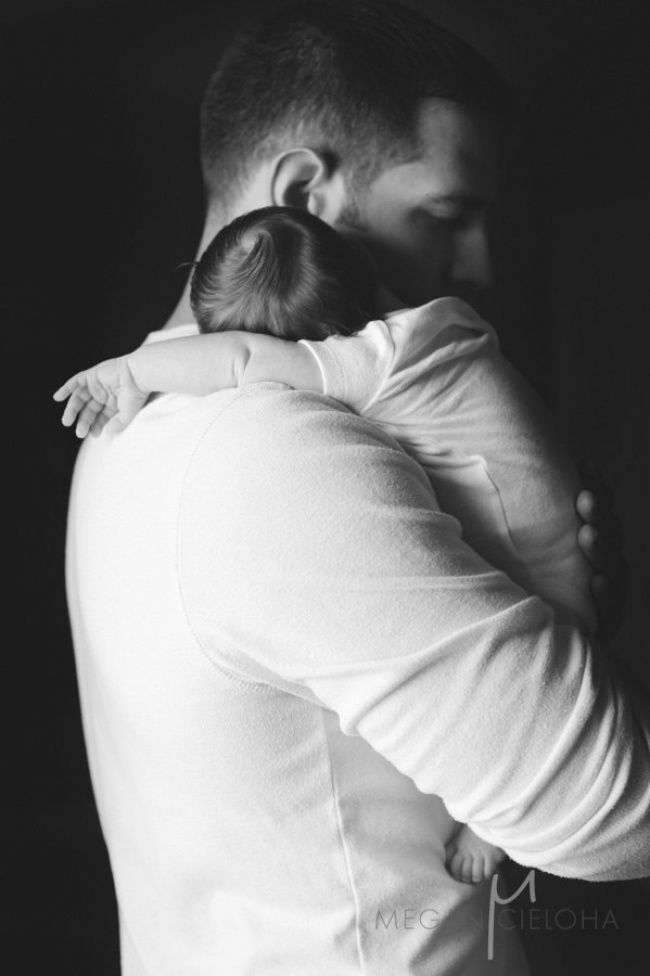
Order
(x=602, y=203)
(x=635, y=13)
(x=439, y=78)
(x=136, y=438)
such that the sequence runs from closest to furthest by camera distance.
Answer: (x=136, y=438) → (x=439, y=78) → (x=635, y=13) → (x=602, y=203)

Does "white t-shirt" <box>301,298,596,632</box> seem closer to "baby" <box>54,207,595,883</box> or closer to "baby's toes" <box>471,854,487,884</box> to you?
"baby" <box>54,207,595,883</box>

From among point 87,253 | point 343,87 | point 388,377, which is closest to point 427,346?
point 388,377

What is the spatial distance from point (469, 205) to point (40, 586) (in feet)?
3.80

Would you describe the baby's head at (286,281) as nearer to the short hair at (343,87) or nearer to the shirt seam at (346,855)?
the short hair at (343,87)

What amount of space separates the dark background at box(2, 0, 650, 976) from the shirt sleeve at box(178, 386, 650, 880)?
1.20 meters

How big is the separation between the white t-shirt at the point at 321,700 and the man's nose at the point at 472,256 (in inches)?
16.7

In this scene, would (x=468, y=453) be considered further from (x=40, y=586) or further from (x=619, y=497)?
(x=619, y=497)

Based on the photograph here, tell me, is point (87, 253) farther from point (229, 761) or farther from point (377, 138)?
point (229, 761)

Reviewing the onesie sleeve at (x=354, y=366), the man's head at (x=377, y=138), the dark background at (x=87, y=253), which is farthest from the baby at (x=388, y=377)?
the dark background at (x=87, y=253)

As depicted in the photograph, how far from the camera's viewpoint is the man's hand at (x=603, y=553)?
98 centimetres

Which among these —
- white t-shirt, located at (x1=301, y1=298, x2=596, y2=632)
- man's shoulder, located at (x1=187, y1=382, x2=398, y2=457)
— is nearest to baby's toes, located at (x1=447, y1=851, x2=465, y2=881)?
white t-shirt, located at (x1=301, y1=298, x2=596, y2=632)

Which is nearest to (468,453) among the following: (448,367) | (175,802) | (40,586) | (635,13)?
(448,367)

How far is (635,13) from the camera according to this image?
2.24 metres

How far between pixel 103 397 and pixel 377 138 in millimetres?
417
